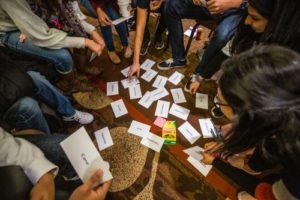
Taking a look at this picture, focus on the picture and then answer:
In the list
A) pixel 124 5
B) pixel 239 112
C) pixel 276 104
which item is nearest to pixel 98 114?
pixel 124 5

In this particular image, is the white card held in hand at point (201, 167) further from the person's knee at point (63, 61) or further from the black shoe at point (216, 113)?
the person's knee at point (63, 61)

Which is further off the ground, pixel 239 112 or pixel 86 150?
pixel 239 112

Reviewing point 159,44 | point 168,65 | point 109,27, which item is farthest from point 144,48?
point 109,27

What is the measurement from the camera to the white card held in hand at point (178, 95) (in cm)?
219

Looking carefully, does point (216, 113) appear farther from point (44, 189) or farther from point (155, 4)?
point (44, 189)

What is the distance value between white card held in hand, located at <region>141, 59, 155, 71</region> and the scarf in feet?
2.46

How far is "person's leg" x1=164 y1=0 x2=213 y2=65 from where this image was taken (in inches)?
80.5

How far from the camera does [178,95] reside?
222 centimetres

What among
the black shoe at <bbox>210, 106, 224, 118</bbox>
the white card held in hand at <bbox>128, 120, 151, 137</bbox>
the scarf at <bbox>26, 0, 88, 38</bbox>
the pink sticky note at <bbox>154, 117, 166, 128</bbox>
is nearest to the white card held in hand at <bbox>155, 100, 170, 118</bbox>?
the pink sticky note at <bbox>154, 117, 166, 128</bbox>

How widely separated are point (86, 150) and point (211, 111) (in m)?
1.29

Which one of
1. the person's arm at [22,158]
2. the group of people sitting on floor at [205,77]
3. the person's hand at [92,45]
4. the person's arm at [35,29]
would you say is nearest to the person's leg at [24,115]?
the group of people sitting on floor at [205,77]

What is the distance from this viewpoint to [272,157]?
3.47 ft

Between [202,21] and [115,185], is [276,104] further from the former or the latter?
[202,21]

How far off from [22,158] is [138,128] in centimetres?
101
